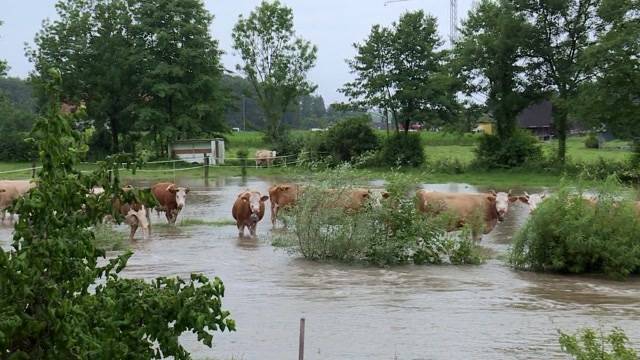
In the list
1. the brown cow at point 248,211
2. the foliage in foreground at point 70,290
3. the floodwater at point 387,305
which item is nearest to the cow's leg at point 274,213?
the brown cow at point 248,211

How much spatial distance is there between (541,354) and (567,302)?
138 inches

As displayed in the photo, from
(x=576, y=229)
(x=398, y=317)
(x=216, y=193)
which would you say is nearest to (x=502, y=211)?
(x=576, y=229)

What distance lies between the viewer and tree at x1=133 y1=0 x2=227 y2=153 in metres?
49.0

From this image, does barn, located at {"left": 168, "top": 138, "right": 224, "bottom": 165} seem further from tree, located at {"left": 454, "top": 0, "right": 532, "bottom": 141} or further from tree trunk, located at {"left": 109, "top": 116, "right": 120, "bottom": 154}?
tree, located at {"left": 454, "top": 0, "right": 532, "bottom": 141}

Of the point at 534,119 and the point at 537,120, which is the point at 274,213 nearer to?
the point at 537,120

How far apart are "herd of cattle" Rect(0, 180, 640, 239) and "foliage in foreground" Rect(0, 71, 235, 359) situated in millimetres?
10849

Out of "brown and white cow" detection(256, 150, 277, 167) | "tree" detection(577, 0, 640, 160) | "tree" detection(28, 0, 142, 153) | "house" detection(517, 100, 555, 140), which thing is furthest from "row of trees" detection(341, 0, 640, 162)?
"house" detection(517, 100, 555, 140)

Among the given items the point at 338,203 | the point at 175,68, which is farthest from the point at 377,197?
the point at 175,68

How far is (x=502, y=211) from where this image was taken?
18.5m

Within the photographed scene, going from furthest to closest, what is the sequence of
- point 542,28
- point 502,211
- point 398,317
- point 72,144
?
point 542,28
point 502,211
point 398,317
point 72,144

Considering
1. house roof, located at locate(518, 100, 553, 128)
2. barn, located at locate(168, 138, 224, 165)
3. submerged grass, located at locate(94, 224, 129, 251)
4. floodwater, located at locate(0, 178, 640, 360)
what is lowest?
floodwater, located at locate(0, 178, 640, 360)

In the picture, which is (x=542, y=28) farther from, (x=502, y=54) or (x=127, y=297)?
(x=127, y=297)

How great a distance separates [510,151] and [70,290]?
39826 mm

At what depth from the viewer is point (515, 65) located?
4038 cm
